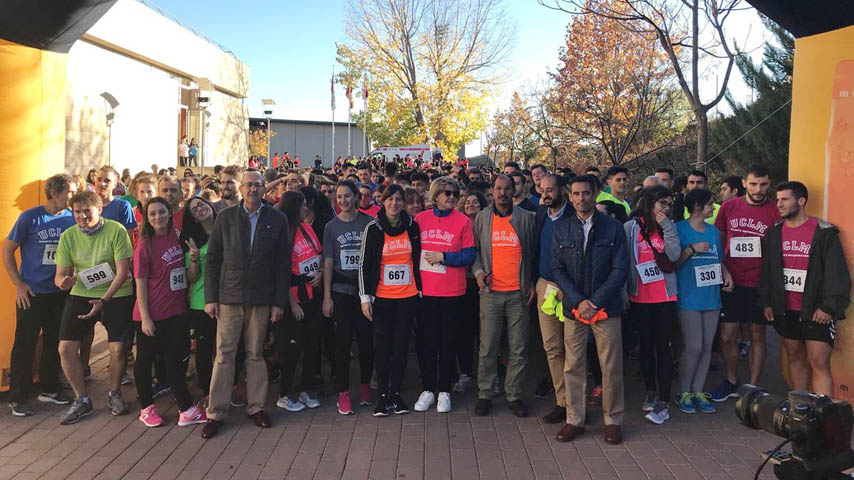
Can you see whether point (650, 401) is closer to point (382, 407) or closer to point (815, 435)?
point (382, 407)

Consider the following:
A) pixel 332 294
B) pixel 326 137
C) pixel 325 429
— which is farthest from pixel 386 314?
pixel 326 137

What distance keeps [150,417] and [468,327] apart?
2997 millimetres

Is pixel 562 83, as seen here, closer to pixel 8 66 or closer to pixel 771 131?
pixel 771 131

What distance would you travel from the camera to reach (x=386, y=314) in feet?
18.8

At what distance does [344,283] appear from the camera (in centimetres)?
582

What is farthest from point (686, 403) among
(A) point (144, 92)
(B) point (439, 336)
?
(A) point (144, 92)

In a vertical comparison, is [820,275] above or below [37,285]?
above

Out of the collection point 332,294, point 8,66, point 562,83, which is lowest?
point 332,294

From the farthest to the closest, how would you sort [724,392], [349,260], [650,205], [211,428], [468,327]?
[468,327], [724,392], [349,260], [650,205], [211,428]

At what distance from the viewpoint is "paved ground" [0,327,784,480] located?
447cm

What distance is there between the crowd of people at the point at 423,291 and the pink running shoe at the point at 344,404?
0.02 metres

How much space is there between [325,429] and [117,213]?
3393 millimetres

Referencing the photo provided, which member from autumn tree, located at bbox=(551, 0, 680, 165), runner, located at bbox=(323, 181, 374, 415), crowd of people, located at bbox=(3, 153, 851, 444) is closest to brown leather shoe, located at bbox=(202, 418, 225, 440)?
crowd of people, located at bbox=(3, 153, 851, 444)

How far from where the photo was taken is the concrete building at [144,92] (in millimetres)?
23078
